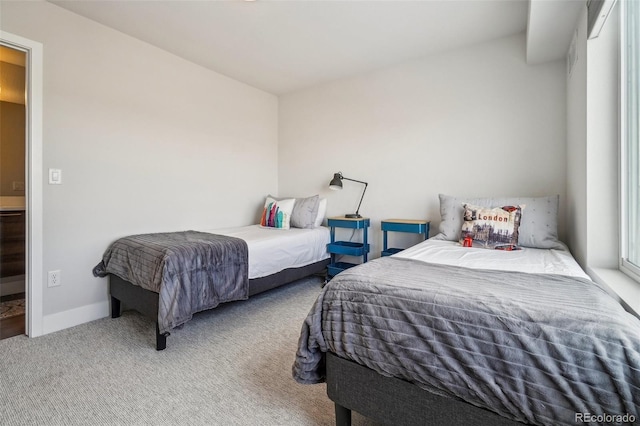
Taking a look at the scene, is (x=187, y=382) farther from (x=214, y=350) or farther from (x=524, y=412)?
(x=524, y=412)

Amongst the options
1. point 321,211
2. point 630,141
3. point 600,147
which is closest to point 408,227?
point 321,211

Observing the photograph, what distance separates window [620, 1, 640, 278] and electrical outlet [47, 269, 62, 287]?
142 inches

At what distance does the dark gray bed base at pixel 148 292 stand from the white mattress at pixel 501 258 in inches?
52.6

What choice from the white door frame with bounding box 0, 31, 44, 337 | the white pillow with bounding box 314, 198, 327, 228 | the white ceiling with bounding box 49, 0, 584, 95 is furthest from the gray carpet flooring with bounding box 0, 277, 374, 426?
the white ceiling with bounding box 49, 0, 584, 95

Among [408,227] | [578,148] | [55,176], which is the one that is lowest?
[408,227]

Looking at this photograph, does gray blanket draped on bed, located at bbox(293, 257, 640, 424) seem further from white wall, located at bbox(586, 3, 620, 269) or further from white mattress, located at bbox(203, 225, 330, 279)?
white mattress, located at bbox(203, 225, 330, 279)

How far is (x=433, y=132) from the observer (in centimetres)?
309

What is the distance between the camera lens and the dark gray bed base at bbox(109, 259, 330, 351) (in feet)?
6.72

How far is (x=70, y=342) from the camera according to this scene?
6.95 feet

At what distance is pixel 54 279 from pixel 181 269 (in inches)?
44.4

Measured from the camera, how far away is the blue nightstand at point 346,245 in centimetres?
325

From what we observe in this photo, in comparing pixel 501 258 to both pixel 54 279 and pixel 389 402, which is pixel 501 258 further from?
pixel 54 279

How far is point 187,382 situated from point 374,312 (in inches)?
47.7

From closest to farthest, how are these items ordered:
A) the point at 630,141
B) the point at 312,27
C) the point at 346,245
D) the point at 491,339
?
1. the point at 491,339
2. the point at 630,141
3. the point at 312,27
4. the point at 346,245
